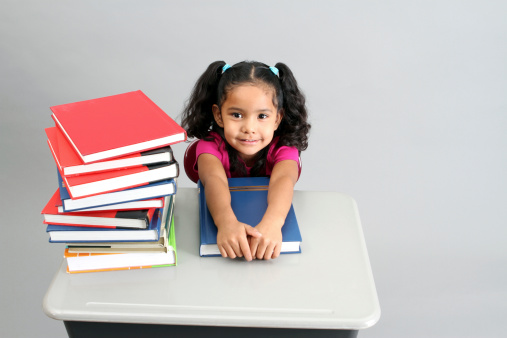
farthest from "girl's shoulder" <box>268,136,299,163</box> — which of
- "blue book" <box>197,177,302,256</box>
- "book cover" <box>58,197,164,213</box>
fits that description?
"book cover" <box>58,197,164,213</box>

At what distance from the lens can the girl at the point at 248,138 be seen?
1.35 meters

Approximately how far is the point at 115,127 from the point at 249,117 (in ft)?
1.41

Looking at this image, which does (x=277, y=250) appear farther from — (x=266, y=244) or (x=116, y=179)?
(x=116, y=179)

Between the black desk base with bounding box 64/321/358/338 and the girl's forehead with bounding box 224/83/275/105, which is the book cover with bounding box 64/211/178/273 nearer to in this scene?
the black desk base with bounding box 64/321/358/338

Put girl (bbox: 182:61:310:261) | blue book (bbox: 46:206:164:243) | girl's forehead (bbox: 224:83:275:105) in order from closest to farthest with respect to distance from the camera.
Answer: blue book (bbox: 46:206:164:243) → girl (bbox: 182:61:310:261) → girl's forehead (bbox: 224:83:275:105)

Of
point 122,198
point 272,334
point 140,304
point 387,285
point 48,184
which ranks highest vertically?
point 122,198

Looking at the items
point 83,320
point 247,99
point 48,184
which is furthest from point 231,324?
point 48,184

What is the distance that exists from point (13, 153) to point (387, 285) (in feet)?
5.98

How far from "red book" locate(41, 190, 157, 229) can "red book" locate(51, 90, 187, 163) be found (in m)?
0.14

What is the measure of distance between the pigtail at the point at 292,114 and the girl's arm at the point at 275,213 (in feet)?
0.40

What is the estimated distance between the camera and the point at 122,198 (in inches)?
47.7

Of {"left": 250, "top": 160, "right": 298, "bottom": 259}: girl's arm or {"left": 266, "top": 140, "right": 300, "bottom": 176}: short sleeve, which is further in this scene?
{"left": 266, "top": 140, "right": 300, "bottom": 176}: short sleeve

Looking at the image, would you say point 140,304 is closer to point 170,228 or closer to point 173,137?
point 170,228

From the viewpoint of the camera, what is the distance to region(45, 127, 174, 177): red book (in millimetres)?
1146
